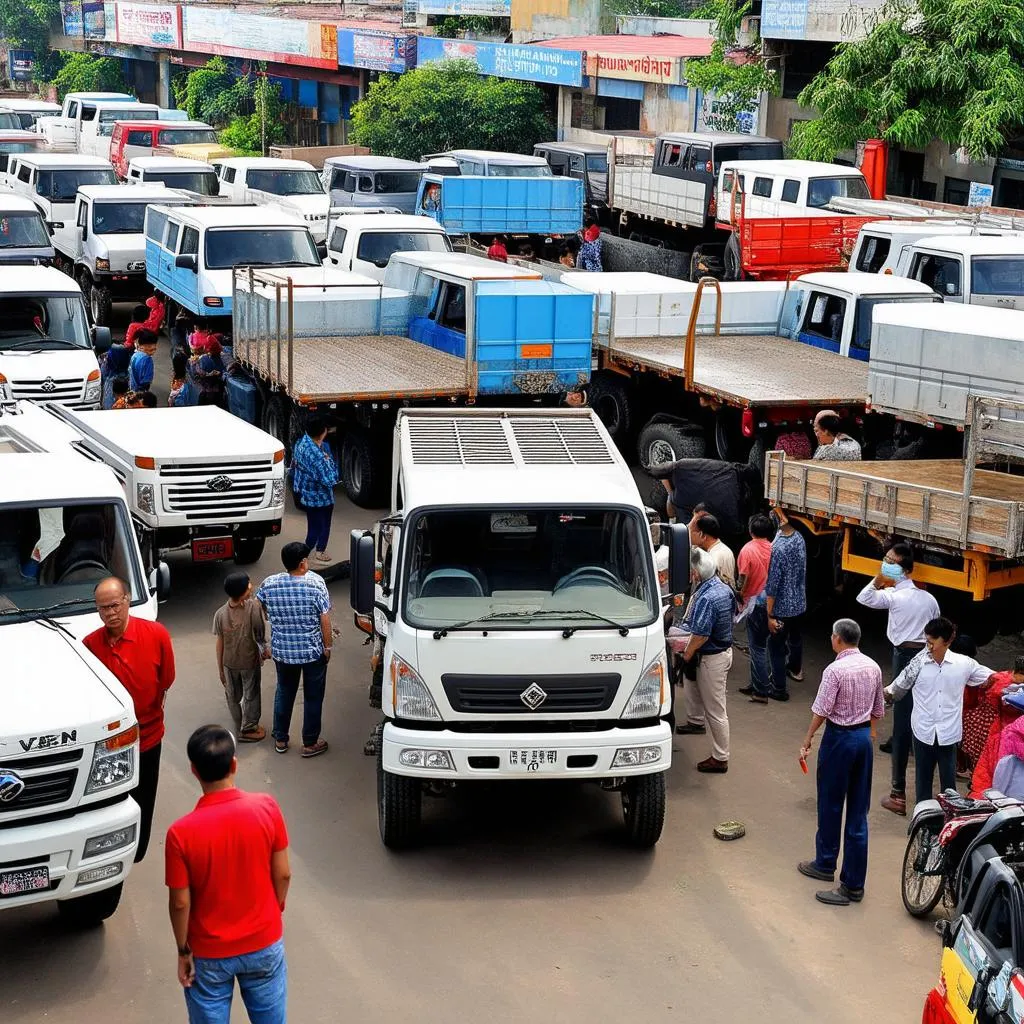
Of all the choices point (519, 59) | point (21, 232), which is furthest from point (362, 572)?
point (519, 59)

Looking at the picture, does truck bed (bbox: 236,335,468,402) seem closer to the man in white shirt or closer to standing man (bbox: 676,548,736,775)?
standing man (bbox: 676,548,736,775)

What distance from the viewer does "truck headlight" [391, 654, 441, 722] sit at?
8.22 m

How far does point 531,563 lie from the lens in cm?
880

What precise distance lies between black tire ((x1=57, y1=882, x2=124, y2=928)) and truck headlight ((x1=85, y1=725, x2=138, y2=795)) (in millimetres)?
754

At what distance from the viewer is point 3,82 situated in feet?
228

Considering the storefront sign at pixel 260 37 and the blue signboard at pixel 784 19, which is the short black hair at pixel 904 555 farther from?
the storefront sign at pixel 260 37

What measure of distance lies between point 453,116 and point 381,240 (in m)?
16.8

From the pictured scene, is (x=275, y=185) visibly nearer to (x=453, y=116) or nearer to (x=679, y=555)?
(x=453, y=116)

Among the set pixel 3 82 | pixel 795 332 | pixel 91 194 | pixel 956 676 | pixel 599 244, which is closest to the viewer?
pixel 956 676

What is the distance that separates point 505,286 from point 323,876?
8.27m

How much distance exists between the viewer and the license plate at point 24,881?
22.0ft

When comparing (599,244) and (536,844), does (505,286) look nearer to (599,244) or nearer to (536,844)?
(536,844)

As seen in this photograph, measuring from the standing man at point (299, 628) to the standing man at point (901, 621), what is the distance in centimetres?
350

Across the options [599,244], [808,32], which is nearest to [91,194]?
[599,244]
